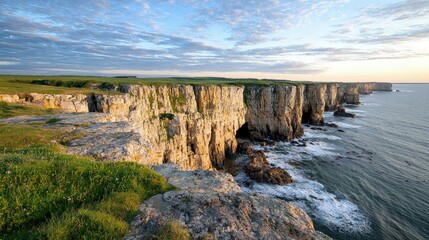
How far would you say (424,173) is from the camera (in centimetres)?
3991

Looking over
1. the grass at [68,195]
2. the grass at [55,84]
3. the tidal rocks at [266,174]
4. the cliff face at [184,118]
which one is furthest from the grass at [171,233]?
the tidal rocks at [266,174]

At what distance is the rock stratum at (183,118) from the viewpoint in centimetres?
1319

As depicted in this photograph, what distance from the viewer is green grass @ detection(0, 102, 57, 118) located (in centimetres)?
1709

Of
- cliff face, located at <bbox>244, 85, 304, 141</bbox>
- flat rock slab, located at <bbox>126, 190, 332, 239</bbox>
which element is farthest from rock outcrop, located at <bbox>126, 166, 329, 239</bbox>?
cliff face, located at <bbox>244, 85, 304, 141</bbox>

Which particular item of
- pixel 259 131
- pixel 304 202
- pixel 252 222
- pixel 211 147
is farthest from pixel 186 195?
pixel 259 131

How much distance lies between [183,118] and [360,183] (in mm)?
31106

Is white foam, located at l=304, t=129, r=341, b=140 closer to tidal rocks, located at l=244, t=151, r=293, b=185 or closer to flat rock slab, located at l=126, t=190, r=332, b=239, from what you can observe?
tidal rocks, located at l=244, t=151, r=293, b=185

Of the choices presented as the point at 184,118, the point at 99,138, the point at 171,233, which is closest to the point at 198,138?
the point at 184,118

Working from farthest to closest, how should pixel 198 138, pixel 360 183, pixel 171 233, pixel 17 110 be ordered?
1. pixel 198 138
2. pixel 360 183
3. pixel 17 110
4. pixel 171 233

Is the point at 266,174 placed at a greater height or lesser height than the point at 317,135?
lesser

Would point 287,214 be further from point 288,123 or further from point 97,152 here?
point 288,123

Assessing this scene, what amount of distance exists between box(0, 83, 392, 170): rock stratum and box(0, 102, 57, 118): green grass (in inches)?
81.6

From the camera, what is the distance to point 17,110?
18328 mm

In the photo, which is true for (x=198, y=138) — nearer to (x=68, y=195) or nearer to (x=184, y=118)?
(x=184, y=118)
